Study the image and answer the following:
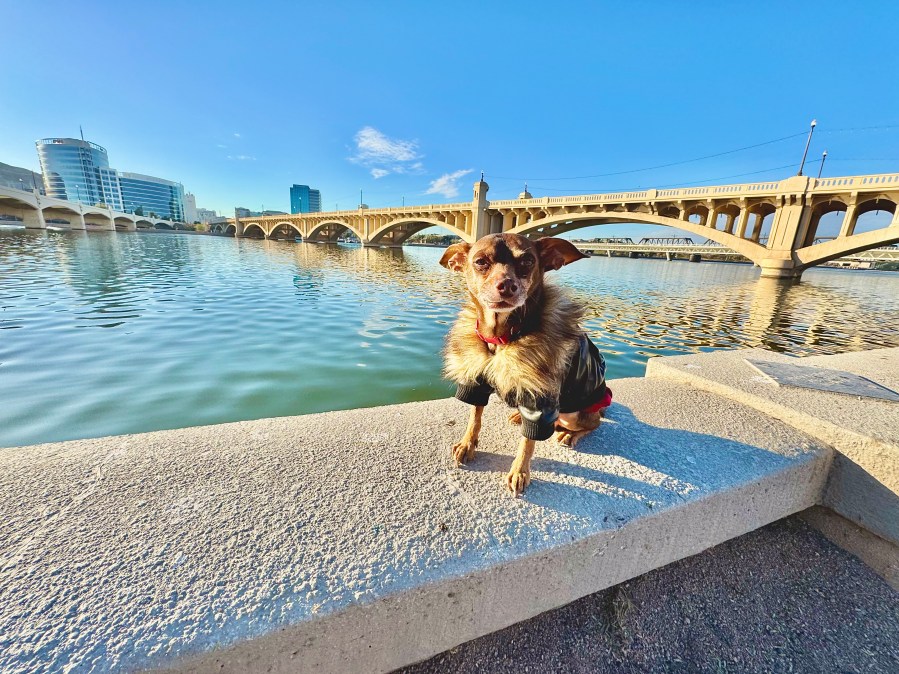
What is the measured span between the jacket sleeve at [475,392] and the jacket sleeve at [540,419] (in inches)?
12.3

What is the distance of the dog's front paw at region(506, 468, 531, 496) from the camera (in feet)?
6.54

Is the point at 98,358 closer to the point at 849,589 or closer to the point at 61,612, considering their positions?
the point at 61,612

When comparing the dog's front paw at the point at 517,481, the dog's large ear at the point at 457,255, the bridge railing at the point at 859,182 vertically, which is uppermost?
the bridge railing at the point at 859,182

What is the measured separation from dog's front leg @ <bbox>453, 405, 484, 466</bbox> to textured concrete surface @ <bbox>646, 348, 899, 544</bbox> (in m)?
2.33

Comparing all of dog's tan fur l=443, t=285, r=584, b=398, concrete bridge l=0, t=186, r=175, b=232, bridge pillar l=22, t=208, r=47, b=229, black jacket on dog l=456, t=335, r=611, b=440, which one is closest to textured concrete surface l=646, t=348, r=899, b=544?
black jacket on dog l=456, t=335, r=611, b=440

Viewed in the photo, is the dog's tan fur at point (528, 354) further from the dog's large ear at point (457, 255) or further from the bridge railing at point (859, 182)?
the bridge railing at point (859, 182)

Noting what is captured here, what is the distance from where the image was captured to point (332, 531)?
1.60 metres

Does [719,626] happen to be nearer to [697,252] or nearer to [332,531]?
[332,531]

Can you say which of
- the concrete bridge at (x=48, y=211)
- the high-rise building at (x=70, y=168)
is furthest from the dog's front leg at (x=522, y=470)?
the high-rise building at (x=70, y=168)

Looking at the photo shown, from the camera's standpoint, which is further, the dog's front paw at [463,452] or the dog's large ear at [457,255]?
the dog's large ear at [457,255]

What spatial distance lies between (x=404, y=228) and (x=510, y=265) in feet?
195

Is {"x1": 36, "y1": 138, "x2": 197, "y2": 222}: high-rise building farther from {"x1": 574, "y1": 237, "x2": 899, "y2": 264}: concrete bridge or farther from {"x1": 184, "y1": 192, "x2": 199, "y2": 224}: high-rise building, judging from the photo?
{"x1": 574, "y1": 237, "x2": 899, "y2": 264}: concrete bridge

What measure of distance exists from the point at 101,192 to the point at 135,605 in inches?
7734

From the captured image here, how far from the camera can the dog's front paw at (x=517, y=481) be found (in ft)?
6.54
